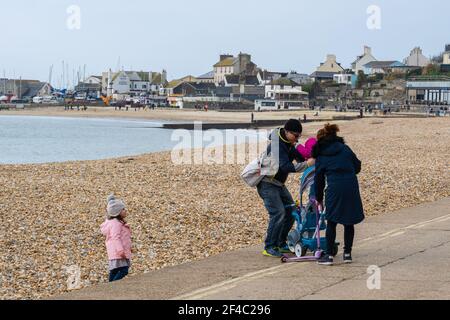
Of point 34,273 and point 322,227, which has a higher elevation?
point 322,227

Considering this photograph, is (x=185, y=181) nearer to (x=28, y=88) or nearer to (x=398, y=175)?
(x=398, y=175)

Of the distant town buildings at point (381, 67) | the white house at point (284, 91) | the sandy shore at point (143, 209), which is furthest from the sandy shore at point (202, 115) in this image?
the sandy shore at point (143, 209)

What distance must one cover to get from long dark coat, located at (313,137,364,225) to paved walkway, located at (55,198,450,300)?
1.76ft

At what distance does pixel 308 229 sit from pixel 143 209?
19.2 ft

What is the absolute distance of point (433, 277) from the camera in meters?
7.56

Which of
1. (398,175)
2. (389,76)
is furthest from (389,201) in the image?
(389,76)

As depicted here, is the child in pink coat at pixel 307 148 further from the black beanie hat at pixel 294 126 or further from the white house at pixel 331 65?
the white house at pixel 331 65

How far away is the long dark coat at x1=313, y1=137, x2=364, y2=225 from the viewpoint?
8078mm

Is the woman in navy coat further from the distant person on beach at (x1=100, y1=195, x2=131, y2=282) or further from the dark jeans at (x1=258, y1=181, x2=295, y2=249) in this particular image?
the distant person on beach at (x1=100, y1=195, x2=131, y2=282)

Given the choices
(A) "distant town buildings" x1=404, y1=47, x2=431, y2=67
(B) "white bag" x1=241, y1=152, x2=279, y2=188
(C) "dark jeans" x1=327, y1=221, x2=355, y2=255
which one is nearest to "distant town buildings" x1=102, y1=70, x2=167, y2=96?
(A) "distant town buildings" x1=404, y1=47, x2=431, y2=67

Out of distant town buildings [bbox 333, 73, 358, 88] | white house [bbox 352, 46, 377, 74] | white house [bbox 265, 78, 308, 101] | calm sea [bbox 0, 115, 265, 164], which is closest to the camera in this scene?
calm sea [bbox 0, 115, 265, 164]
